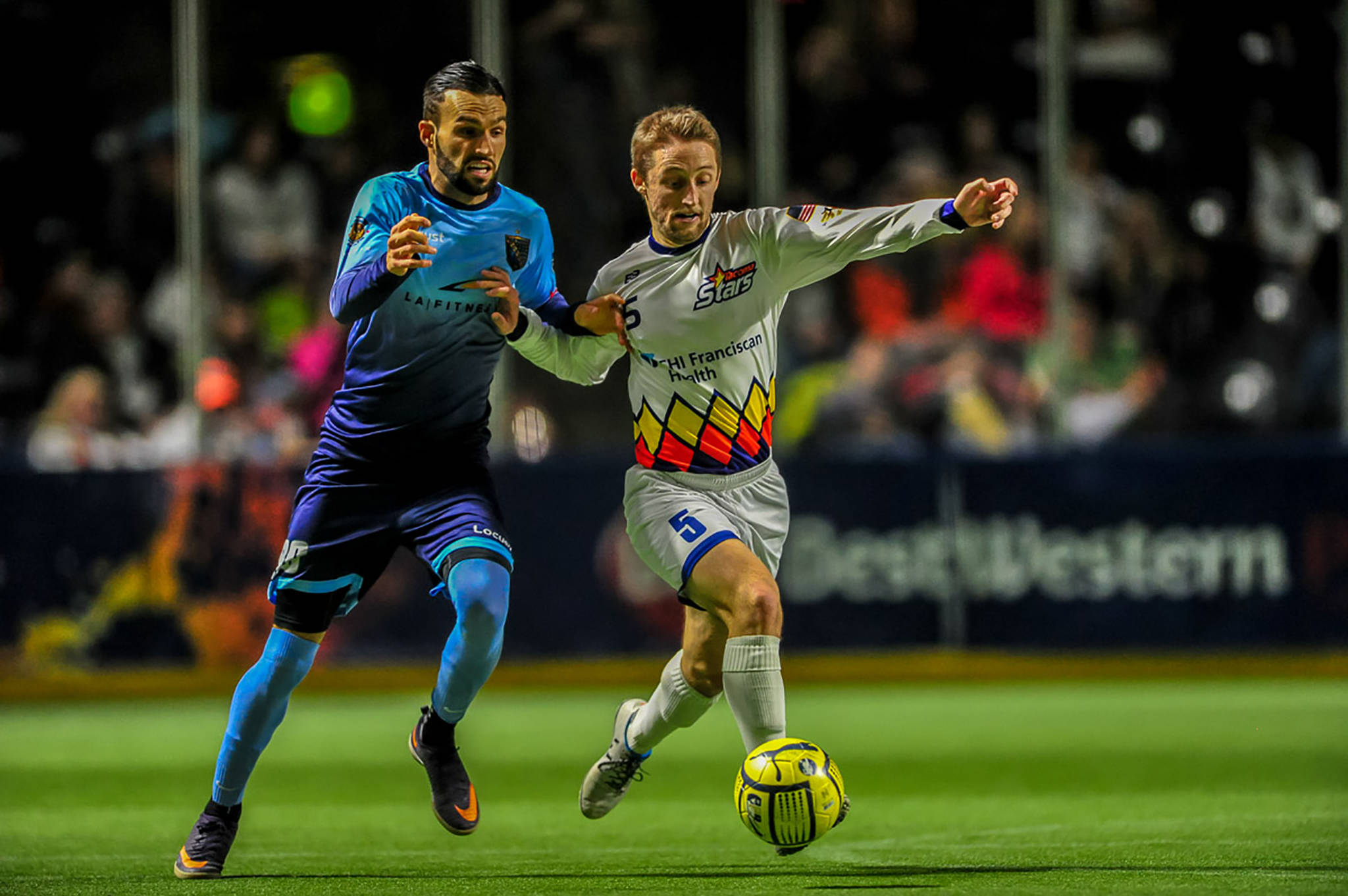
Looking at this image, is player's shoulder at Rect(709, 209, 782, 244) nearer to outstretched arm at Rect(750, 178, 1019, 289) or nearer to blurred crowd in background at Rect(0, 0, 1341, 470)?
outstretched arm at Rect(750, 178, 1019, 289)

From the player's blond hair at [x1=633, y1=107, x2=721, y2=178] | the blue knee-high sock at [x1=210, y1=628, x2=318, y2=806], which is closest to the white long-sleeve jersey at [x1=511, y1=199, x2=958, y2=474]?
the player's blond hair at [x1=633, y1=107, x2=721, y2=178]

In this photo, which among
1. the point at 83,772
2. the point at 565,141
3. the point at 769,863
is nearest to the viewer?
the point at 769,863

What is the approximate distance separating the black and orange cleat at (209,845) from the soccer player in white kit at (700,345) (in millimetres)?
1477

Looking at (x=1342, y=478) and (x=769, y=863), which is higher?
(x=1342, y=478)

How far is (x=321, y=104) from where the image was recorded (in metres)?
13.4

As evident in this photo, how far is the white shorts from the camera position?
5.86 m

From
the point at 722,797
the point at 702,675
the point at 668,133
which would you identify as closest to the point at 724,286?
the point at 668,133

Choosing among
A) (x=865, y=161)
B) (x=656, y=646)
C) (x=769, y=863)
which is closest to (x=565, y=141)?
(x=865, y=161)

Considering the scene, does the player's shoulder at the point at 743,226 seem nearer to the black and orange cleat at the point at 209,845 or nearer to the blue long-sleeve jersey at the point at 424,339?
the blue long-sleeve jersey at the point at 424,339

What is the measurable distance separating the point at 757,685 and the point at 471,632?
34.8 inches

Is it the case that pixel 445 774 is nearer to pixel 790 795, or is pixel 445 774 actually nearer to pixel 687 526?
pixel 687 526

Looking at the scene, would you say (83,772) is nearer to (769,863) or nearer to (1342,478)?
(769,863)

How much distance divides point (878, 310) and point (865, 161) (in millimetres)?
1132

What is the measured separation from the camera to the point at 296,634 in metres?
5.85
